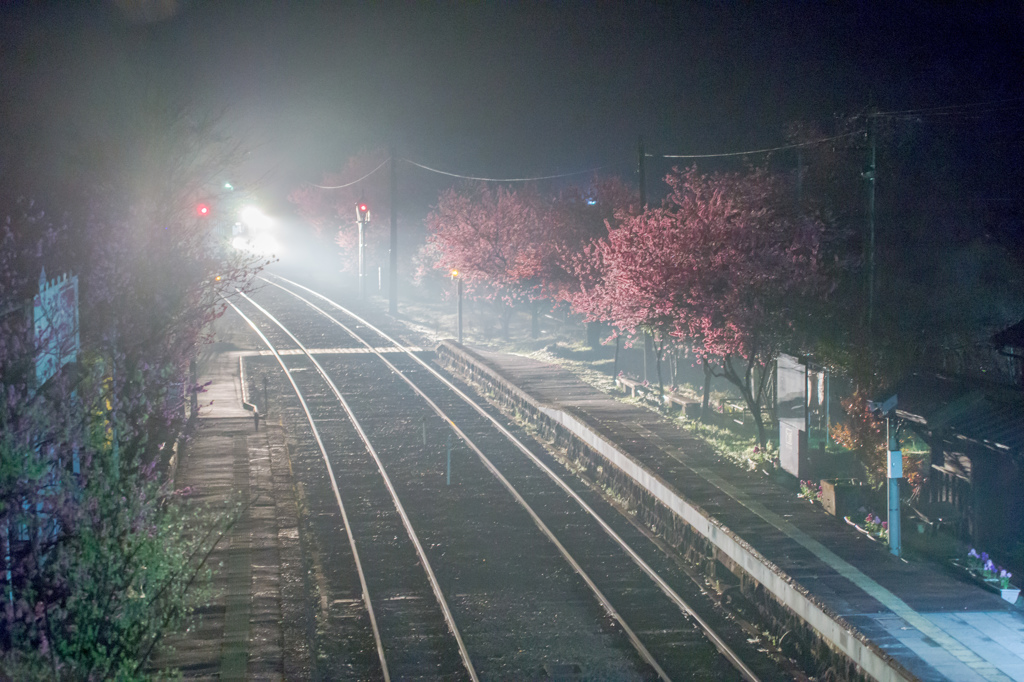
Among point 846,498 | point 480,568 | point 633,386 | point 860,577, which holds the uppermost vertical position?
point 633,386

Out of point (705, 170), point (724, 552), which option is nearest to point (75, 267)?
point (724, 552)

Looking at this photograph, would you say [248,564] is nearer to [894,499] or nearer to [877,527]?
[894,499]

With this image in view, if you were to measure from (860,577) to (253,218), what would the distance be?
74965 mm

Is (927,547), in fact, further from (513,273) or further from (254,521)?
(513,273)

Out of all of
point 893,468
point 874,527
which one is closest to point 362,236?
point 874,527

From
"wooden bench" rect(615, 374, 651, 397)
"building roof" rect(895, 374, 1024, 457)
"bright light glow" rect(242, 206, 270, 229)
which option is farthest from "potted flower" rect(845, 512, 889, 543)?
"bright light glow" rect(242, 206, 270, 229)

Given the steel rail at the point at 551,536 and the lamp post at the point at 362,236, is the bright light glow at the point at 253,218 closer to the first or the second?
the lamp post at the point at 362,236

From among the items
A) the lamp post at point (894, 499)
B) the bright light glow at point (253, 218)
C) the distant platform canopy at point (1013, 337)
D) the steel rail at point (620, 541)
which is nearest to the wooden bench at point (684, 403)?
the steel rail at point (620, 541)

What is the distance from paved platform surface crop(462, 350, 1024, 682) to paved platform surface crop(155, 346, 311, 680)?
6.31 m

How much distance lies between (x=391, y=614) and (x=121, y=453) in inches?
159

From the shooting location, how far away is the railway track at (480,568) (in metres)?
10.8

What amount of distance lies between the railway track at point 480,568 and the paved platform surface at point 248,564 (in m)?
0.61

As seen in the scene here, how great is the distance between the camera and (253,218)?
80125 mm

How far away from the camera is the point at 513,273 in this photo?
36625 mm
